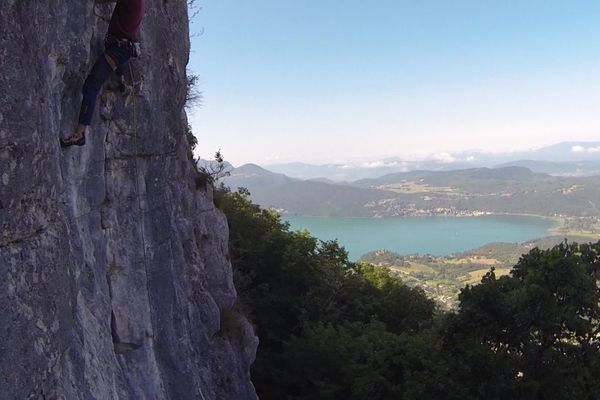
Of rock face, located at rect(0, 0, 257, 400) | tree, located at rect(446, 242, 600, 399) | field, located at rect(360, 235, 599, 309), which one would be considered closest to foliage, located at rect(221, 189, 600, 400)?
tree, located at rect(446, 242, 600, 399)

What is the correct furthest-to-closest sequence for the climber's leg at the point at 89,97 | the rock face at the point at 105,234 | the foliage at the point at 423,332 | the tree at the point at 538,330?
the foliage at the point at 423,332 < the tree at the point at 538,330 < the climber's leg at the point at 89,97 < the rock face at the point at 105,234

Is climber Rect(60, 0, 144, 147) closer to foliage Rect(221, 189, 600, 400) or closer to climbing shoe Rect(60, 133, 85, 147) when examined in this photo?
climbing shoe Rect(60, 133, 85, 147)

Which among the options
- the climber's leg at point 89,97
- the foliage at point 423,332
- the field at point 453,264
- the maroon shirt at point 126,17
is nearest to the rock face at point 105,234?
the climber's leg at point 89,97

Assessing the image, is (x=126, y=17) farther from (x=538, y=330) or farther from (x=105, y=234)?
(x=538, y=330)

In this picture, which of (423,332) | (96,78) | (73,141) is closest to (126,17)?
(96,78)

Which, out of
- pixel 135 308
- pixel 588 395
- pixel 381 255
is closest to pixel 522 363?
pixel 588 395

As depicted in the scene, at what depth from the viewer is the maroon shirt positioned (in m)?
7.06

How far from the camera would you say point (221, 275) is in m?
15.1

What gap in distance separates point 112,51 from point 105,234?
3381 millimetres

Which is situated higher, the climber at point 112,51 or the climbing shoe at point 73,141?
the climber at point 112,51

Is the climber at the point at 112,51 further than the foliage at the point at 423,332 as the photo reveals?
No

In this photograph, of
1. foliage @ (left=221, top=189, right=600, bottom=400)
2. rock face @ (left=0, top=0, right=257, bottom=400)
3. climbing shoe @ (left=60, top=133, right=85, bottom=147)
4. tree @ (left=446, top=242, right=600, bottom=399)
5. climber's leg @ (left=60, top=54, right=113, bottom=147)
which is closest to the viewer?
rock face @ (left=0, top=0, right=257, bottom=400)

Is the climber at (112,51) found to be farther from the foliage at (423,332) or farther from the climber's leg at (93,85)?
the foliage at (423,332)

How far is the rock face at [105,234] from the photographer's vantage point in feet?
15.4
